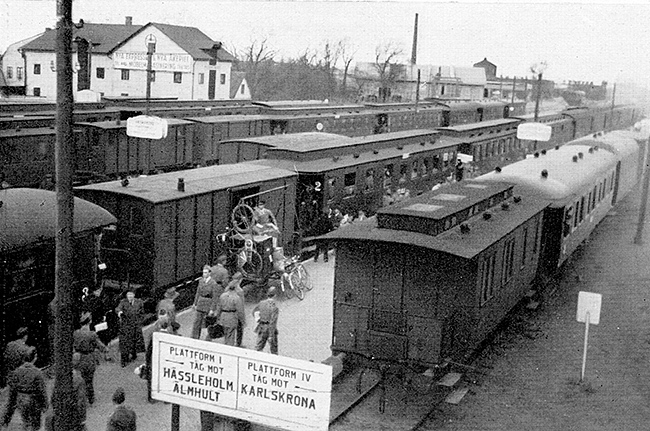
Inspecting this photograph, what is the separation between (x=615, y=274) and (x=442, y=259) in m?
11.7

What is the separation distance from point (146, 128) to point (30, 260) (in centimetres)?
597

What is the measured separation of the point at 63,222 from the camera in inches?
265

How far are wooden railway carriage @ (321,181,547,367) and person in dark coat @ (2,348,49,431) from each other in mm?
4679

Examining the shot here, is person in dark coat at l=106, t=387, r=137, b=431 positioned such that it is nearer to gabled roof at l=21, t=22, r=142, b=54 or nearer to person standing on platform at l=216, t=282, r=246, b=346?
person standing on platform at l=216, t=282, r=246, b=346

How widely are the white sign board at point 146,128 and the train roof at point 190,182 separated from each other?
99 centimetres

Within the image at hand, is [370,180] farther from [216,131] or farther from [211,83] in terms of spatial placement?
[211,83]

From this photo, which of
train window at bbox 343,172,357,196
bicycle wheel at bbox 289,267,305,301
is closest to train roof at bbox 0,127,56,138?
train window at bbox 343,172,357,196

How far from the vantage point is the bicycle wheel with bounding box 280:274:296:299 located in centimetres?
1719

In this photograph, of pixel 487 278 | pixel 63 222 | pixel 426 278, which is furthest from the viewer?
pixel 487 278

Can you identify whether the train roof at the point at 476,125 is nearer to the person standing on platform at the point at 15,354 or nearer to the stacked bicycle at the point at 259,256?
the stacked bicycle at the point at 259,256

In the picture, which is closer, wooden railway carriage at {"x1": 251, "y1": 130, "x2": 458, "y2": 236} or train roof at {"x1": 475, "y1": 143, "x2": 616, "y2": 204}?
train roof at {"x1": 475, "y1": 143, "x2": 616, "y2": 204}

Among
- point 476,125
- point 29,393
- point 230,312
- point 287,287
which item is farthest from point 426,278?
A: point 476,125

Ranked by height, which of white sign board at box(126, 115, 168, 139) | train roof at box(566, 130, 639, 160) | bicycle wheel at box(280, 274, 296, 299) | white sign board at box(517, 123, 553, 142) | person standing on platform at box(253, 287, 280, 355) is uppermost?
white sign board at box(517, 123, 553, 142)

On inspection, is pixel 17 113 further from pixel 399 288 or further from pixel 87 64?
pixel 399 288
